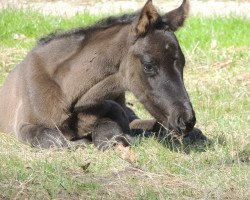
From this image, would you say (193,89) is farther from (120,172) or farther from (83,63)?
(120,172)

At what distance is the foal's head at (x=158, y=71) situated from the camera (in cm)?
645

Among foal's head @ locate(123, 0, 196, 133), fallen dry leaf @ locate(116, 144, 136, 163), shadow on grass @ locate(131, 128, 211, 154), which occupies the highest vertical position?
foal's head @ locate(123, 0, 196, 133)

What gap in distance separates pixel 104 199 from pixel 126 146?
1.70 m

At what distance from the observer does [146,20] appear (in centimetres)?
660

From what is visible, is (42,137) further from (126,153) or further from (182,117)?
(182,117)

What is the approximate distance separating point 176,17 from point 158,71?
66cm

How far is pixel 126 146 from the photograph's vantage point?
22.9ft

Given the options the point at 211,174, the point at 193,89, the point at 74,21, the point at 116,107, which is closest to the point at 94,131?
the point at 116,107

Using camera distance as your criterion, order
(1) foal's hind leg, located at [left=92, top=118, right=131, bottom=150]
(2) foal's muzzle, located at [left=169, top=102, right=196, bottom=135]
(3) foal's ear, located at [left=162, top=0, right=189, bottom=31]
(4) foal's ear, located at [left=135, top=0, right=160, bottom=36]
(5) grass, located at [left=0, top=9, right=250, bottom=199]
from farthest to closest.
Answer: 1. (1) foal's hind leg, located at [left=92, top=118, right=131, bottom=150]
2. (3) foal's ear, located at [left=162, top=0, right=189, bottom=31]
3. (4) foal's ear, located at [left=135, top=0, right=160, bottom=36]
4. (2) foal's muzzle, located at [left=169, top=102, right=196, bottom=135]
5. (5) grass, located at [left=0, top=9, right=250, bottom=199]

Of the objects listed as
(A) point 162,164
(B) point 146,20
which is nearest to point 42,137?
(A) point 162,164

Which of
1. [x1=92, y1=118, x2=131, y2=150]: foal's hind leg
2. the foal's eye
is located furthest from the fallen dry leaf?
the foal's eye

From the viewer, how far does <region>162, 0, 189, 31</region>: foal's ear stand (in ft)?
22.5

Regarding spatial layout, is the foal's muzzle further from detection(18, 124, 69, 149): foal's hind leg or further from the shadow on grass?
detection(18, 124, 69, 149): foal's hind leg

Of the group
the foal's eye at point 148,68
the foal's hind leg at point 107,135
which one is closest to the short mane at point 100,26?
the foal's eye at point 148,68
